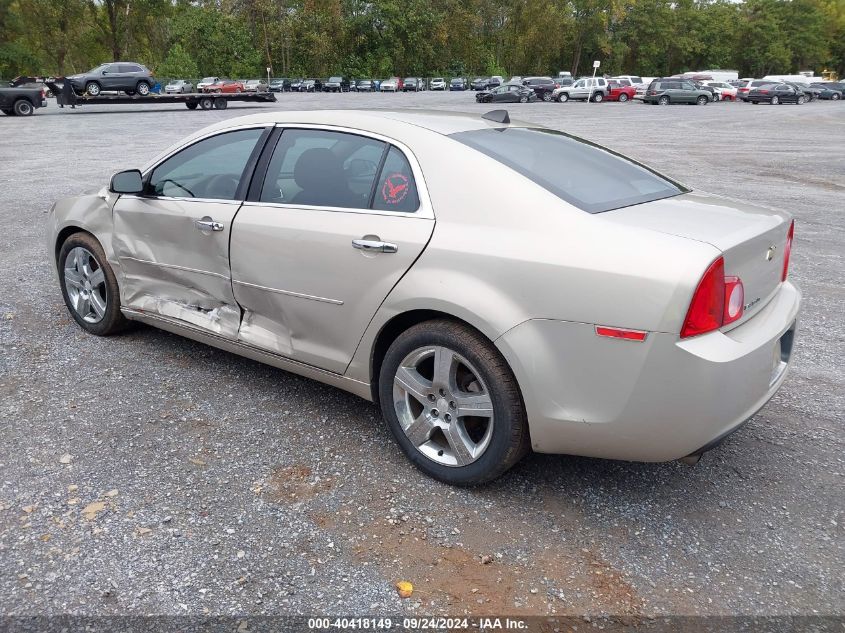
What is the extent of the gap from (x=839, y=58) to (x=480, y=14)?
54.4 meters

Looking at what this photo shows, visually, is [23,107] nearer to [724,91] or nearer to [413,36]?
[724,91]

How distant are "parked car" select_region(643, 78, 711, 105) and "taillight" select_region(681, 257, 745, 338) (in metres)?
46.6

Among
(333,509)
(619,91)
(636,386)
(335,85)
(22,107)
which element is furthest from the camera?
(335,85)

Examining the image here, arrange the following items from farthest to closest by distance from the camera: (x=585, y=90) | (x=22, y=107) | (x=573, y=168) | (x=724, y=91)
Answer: (x=724, y=91) < (x=585, y=90) < (x=22, y=107) < (x=573, y=168)

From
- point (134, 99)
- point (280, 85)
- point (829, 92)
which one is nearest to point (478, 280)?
point (134, 99)

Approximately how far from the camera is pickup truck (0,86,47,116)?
2838 cm

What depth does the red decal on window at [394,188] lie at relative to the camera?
3.18 meters

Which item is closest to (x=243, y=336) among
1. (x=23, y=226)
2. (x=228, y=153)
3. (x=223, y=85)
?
(x=228, y=153)

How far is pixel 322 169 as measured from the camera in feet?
11.7

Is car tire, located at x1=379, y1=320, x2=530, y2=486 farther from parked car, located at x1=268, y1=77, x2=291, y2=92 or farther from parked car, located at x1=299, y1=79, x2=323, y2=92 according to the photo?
parked car, located at x1=268, y1=77, x2=291, y2=92

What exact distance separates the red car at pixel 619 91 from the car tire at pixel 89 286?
164 ft

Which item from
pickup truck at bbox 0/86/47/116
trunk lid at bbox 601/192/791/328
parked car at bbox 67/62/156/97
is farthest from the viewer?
parked car at bbox 67/62/156/97

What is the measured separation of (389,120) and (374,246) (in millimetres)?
753

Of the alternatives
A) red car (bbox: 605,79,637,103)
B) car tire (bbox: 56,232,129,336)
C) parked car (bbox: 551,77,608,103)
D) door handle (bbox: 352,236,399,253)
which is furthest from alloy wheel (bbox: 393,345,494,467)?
red car (bbox: 605,79,637,103)
